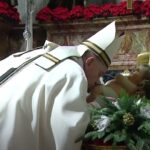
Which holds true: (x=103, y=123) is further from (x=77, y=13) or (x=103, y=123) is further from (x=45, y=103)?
(x=77, y=13)

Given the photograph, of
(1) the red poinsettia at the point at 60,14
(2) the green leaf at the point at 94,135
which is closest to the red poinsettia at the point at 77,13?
(1) the red poinsettia at the point at 60,14

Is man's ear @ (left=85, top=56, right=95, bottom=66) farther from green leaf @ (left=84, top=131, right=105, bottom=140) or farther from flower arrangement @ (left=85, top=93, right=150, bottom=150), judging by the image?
green leaf @ (left=84, top=131, right=105, bottom=140)

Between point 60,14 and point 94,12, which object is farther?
point 60,14

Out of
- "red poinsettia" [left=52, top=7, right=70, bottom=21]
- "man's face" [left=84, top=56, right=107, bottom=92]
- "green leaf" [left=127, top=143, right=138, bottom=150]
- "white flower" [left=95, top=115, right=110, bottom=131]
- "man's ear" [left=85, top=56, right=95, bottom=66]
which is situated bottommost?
"green leaf" [left=127, top=143, right=138, bottom=150]

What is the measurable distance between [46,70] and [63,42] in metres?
5.13

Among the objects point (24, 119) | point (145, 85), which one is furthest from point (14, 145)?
point (145, 85)

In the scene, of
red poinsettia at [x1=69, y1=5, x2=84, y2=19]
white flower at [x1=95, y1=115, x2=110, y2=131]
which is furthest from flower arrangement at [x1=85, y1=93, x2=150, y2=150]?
red poinsettia at [x1=69, y1=5, x2=84, y2=19]

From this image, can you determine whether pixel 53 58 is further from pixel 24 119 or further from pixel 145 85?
pixel 145 85

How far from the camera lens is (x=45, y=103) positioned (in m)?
2.48

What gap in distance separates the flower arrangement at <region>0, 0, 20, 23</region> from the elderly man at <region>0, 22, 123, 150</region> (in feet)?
15.9

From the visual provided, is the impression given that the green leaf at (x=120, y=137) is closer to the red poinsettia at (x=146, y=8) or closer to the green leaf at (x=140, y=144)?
the green leaf at (x=140, y=144)

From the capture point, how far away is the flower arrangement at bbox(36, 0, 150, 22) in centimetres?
716

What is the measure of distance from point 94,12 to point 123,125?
17.4 feet

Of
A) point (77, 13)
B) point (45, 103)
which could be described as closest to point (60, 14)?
point (77, 13)
